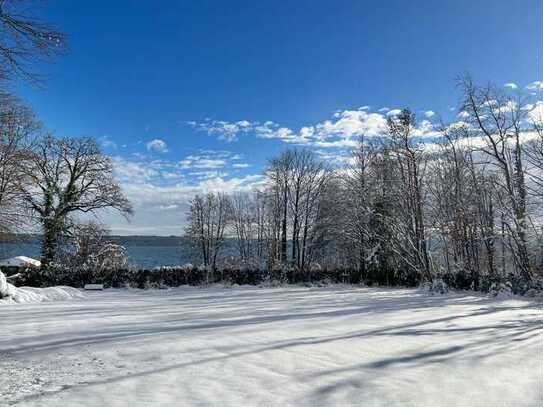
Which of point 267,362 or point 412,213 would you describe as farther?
point 412,213

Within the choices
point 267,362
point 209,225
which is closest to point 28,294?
point 267,362

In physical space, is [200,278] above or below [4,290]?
below

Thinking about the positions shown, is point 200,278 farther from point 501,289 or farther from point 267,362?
point 267,362

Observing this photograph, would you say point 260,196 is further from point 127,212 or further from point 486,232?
point 486,232

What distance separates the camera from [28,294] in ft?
43.0

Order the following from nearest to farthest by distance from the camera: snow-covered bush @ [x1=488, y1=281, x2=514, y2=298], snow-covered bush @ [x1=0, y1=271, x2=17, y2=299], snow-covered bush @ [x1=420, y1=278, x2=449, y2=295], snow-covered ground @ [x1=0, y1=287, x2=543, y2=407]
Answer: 1. snow-covered ground @ [x1=0, y1=287, x2=543, y2=407]
2. snow-covered bush @ [x1=0, y1=271, x2=17, y2=299]
3. snow-covered bush @ [x1=488, y1=281, x2=514, y2=298]
4. snow-covered bush @ [x1=420, y1=278, x2=449, y2=295]

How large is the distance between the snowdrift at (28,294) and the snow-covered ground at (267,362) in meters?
5.39

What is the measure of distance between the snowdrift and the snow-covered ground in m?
5.39

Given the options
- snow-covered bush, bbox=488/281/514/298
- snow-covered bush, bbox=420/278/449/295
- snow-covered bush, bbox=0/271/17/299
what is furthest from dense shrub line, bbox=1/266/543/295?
snow-covered bush, bbox=0/271/17/299

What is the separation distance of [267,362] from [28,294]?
11.5 metres

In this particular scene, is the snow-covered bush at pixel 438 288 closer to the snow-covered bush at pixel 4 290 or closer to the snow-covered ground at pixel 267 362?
the snow-covered ground at pixel 267 362

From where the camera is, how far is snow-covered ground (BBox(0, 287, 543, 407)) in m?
3.60

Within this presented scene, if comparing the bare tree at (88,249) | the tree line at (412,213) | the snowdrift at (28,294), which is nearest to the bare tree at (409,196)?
the tree line at (412,213)

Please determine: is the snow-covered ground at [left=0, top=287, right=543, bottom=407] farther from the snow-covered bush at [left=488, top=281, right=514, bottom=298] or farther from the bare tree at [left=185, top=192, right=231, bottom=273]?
the bare tree at [left=185, top=192, right=231, bottom=273]
